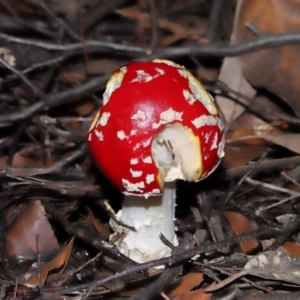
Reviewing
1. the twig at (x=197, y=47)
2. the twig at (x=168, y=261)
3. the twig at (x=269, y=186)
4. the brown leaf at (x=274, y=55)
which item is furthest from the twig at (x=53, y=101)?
the twig at (x=168, y=261)

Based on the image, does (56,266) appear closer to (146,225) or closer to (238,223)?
(146,225)

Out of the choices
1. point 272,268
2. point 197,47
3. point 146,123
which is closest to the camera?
point 146,123

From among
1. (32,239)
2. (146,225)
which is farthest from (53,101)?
(146,225)

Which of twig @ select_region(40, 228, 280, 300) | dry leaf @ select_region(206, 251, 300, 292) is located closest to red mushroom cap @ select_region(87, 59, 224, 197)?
twig @ select_region(40, 228, 280, 300)

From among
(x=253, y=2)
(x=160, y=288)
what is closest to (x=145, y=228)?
(x=160, y=288)

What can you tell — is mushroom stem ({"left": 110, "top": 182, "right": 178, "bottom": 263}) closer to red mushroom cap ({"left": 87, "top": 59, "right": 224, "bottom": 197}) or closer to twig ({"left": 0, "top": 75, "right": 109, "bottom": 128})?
red mushroom cap ({"left": 87, "top": 59, "right": 224, "bottom": 197})

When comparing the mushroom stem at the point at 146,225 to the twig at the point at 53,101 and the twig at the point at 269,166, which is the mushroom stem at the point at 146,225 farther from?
the twig at the point at 53,101
